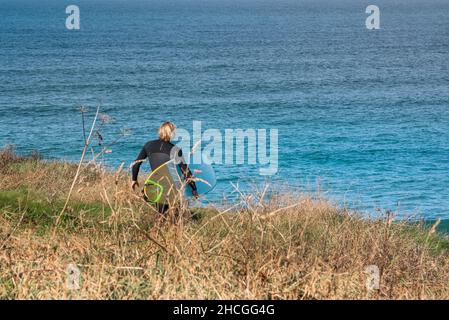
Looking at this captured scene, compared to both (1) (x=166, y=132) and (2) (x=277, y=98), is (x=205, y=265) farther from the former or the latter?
(2) (x=277, y=98)

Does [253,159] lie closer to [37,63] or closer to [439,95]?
[439,95]

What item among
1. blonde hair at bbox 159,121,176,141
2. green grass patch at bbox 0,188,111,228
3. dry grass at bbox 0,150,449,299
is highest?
blonde hair at bbox 159,121,176,141

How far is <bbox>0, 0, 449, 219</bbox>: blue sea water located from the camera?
126 feet

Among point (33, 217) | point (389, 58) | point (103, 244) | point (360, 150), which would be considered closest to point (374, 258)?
point (103, 244)

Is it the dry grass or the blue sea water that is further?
the blue sea water

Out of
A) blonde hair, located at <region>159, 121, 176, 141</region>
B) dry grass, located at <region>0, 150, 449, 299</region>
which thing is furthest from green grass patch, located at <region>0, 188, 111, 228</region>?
blonde hair, located at <region>159, 121, 176, 141</region>

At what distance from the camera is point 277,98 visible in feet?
206

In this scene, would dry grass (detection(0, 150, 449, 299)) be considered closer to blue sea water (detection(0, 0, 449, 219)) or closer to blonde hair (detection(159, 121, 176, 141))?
blonde hair (detection(159, 121, 176, 141))

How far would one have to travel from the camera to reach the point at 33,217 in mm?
13078

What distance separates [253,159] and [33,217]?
95.4 feet

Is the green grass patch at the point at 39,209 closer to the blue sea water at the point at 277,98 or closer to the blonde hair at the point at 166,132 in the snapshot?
the blonde hair at the point at 166,132

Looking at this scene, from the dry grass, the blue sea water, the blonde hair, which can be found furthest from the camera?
the blue sea water

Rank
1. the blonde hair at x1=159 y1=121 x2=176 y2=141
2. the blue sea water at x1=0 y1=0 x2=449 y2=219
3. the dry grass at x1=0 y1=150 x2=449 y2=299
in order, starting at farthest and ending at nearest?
the blue sea water at x1=0 y1=0 x2=449 y2=219, the blonde hair at x1=159 y1=121 x2=176 y2=141, the dry grass at x1=0 y1=150 x2=449 y2=299

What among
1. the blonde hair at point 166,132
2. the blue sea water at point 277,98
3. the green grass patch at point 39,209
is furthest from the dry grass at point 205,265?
the blue sea water at point 277,98
